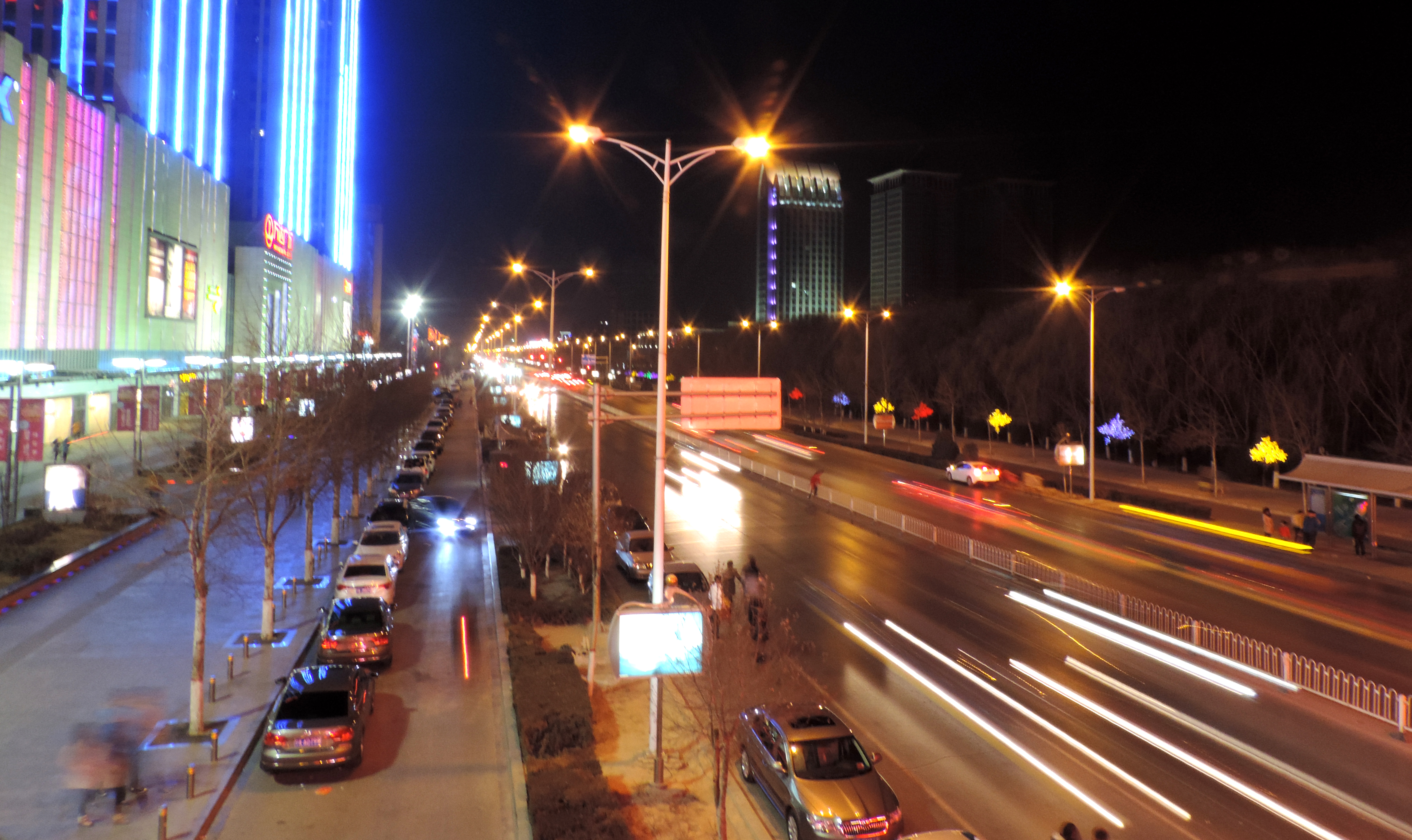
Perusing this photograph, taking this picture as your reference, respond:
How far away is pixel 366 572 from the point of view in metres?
18.7

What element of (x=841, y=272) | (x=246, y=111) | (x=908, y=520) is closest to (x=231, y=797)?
(x=908, y=520)

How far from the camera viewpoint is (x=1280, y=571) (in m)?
21.9

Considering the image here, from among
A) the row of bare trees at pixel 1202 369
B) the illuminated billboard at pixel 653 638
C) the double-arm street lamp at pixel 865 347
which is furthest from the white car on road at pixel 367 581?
the row of bare trees at pixel 1202 369

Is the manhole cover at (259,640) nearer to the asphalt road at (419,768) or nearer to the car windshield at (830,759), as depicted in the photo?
the asphalt road at (419,768)

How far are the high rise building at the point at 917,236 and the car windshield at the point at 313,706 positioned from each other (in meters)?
161

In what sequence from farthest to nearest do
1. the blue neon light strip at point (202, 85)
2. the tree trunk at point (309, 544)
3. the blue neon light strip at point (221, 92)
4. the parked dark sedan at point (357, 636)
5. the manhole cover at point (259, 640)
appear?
the blue neon light strip at point (221, 92) → the blue neon light strip at point (202, 85) → the tree trunk at point (309, 544) → the manhole cover at point (259, 640) → the parked dark sedan at point (357, 636)

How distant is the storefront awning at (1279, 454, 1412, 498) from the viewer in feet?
75.5

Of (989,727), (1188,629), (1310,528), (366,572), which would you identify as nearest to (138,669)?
(366,572)

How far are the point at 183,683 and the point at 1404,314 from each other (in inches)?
1670

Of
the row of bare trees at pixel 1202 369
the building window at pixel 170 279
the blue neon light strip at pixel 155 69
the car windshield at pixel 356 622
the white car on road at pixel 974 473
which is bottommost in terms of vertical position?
the car windshield at pixel 356 622

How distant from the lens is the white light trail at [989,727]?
9.98m

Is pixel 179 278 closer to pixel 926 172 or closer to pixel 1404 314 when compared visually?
pixel 1404 314

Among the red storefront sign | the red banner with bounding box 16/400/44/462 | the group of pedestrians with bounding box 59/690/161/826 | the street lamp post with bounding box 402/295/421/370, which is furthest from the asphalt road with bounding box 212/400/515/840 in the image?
the street lamp post with bounding box 402/295/421/370

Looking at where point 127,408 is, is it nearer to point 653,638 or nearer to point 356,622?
point 356,622
